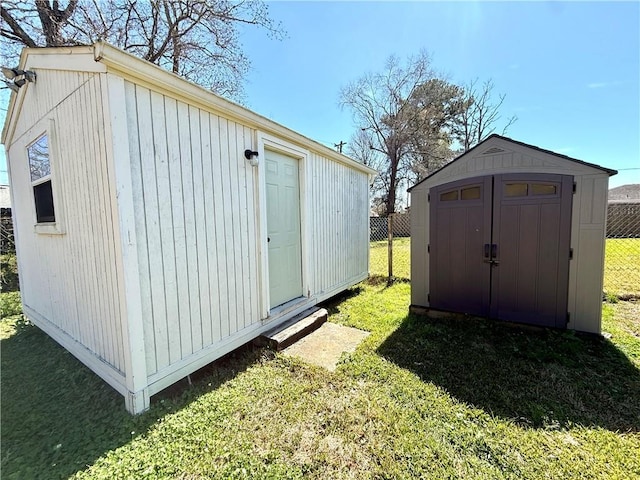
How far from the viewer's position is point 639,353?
8.61ft

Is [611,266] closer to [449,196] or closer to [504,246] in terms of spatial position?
[504,246]

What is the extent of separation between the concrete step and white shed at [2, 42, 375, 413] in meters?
0.12

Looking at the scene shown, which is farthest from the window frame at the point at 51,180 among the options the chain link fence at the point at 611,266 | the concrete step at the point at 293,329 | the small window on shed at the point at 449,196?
the chain link fence at the point at 611,266

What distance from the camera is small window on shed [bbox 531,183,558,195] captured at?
117 inches

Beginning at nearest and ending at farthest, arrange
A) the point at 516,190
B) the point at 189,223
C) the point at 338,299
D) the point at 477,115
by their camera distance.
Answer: the point at 189,223
the point at 516,190
the point at 338,299
the point at 477,115

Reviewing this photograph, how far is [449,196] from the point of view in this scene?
356cm

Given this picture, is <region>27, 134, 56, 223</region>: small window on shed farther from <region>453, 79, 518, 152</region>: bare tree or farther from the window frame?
<region>453, 79, 518, 152</region>: bare tree

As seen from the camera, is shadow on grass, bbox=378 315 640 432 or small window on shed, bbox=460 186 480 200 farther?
small window on shed, bbox=460 186 480 200

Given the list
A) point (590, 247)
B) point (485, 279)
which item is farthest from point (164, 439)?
point (590, 247)

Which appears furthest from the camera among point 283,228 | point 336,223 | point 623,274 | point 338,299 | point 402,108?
point 402,108

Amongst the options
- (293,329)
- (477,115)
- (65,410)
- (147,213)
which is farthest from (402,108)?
(65,410)

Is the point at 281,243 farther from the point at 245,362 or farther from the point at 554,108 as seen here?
the point at 554,108

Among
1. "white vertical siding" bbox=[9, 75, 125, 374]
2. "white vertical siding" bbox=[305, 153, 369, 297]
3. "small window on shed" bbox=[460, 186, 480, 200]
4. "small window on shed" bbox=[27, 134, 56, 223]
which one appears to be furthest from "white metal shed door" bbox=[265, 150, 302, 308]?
"small window on shed" bbox=[27, 134, 56, 223]

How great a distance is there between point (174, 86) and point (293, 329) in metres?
2.60
